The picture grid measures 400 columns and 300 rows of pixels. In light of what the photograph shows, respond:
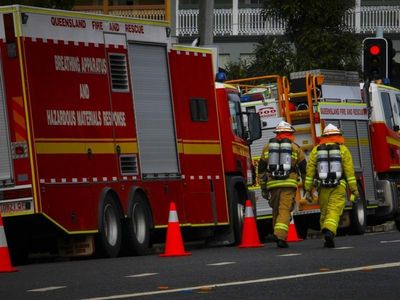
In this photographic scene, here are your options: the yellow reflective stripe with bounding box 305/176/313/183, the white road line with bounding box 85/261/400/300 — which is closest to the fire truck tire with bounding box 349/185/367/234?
the yellow reflective stripe with bounding box 305/176/313/183

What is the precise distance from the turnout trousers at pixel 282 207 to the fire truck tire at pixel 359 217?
7.87 meters

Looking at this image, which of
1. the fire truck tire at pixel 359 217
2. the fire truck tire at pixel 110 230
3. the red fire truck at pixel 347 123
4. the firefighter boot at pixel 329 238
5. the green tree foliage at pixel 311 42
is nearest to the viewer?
the firefighter boot at pixel 329 238

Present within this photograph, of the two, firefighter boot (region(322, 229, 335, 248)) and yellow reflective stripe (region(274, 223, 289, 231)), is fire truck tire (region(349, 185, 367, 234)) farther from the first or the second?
firefighter boot (region(322, 229, 335, 248))

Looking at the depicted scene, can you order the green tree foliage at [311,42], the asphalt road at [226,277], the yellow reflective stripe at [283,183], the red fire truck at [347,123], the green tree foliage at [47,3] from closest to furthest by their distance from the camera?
the asphalt road at [226,277] < the yellow reflective stripe at [283,183] < the green tree foliage at [47,3] < the red fire truck at [347,123] < the green tree foliage at [311,42]

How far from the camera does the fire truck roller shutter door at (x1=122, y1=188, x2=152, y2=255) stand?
20766 millimetres

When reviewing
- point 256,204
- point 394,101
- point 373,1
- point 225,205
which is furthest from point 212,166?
point 373,1

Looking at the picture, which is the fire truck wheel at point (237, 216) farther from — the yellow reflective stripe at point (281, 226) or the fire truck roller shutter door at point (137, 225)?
the yellow reflective stripe at point (281, 226)

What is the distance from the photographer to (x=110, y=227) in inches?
801

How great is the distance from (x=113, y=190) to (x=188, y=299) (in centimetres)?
830

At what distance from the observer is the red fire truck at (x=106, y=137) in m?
19.0

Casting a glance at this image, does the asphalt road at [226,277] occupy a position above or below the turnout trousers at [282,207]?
below

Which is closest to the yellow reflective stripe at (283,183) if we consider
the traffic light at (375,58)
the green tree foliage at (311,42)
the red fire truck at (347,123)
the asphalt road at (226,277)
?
the asphalt road at (226,277)

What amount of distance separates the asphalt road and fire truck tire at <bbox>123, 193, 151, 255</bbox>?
1.15 meters

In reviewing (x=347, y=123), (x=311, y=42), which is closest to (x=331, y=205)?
(x=347, y=123)
